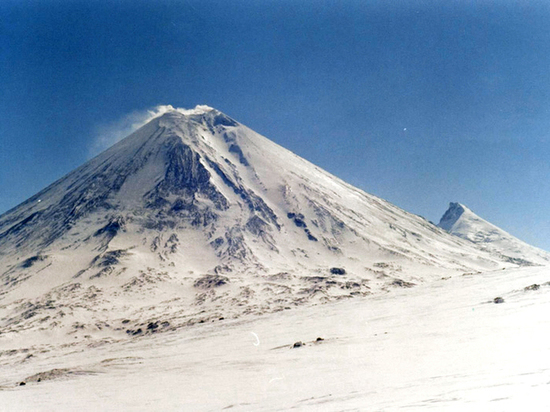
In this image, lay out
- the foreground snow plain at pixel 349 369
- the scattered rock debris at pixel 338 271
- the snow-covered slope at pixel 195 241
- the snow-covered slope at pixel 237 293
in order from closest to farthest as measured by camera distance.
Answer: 1. the foreground snow plain at pixel 349 369
2. the snow-covered slope at pixel 237 293
3. the snow-covered slope at pixel 195 241
4. the scattered rock debris at pixel 338 271

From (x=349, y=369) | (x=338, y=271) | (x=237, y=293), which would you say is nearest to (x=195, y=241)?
(x=237, y=293)

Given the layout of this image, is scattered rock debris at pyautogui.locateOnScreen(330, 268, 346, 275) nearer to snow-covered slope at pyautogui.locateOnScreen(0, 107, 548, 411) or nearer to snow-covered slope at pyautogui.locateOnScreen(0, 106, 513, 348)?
snow-covered slope at pyautogui.locateOnScreen(0, 106, 513, 348)

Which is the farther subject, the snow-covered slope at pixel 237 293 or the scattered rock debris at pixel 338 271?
the scattered rock debris at pixel 338 271

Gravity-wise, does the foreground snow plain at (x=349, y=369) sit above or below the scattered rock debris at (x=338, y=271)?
below

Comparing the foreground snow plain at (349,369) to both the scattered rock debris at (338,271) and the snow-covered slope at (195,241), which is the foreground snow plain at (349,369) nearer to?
the snow-covered slope at (195,241)

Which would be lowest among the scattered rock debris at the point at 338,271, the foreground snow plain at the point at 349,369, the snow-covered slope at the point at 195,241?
the foreground snow plain at the point at 349,369

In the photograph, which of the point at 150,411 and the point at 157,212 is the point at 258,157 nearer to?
the point at 157,212

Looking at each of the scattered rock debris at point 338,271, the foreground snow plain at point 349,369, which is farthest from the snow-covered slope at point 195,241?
the foreground snow plain at point 349,369
